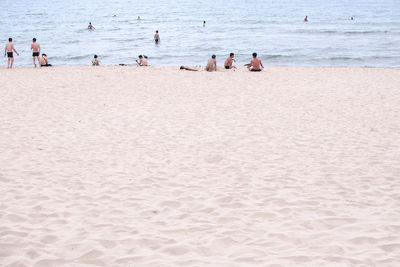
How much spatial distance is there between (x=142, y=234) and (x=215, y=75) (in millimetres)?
12780

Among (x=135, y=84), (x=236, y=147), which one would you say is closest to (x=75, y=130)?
(x=236, y=147)

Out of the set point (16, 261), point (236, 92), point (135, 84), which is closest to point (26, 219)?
point (16, 261)

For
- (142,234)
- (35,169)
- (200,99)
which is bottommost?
(142,234)

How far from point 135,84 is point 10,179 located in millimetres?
8928

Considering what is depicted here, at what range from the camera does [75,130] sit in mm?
8086

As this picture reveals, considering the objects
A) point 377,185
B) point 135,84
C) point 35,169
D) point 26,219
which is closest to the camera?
point 26,219

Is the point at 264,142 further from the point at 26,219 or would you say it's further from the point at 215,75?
the point at 215,75

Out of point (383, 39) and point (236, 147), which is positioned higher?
point (383, 39)

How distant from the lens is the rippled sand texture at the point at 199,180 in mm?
3592

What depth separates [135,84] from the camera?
45.8 feet

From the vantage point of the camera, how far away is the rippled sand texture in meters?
3.59

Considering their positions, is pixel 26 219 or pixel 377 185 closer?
pixel 26 219

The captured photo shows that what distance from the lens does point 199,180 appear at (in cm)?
555

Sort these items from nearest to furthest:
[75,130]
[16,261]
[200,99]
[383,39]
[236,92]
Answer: [16,261] < [75,130] < [200,99] < [236,92] < [383,39]
